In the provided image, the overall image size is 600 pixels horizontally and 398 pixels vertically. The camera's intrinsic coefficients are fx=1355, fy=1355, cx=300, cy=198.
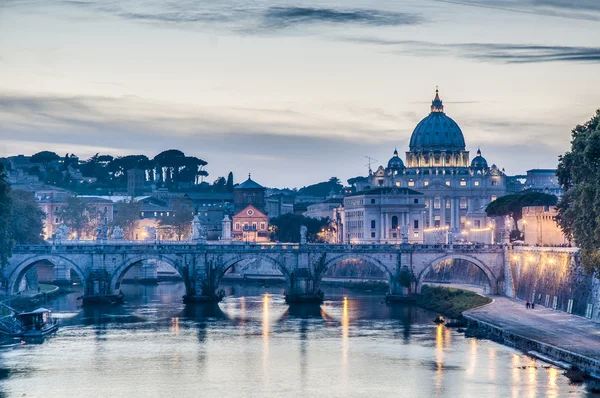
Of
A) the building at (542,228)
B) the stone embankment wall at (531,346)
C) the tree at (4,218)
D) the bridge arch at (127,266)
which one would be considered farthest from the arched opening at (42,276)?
the stone embankment wall at (531,346)

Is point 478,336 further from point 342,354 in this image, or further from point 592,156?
point 592,156

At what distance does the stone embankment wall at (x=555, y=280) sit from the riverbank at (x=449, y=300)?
3702mm

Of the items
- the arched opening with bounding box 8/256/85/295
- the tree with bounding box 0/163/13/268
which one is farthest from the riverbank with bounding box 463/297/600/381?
the arched opening with bounding box 8/256/85/295

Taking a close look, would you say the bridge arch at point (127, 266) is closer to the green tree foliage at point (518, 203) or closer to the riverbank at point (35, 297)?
the riverbank at point (35, 297)

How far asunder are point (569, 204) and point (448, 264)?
5032 cm

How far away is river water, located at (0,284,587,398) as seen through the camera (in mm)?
68688

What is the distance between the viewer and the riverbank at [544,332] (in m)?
69.5

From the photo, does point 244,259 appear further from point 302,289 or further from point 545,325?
point 545,325

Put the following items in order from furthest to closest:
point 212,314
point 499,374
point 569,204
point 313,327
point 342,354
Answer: point 212,314, point 313,327, point 569,204, point 342,354, point 499,374

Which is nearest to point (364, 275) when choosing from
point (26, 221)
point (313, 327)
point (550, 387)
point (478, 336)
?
point (26, 221)

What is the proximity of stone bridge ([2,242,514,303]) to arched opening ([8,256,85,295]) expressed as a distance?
0.40ft

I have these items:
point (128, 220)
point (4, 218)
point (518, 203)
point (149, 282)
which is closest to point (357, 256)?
point (518, 203)

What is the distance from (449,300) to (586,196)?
3299 cm

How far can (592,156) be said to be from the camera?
7706cm
